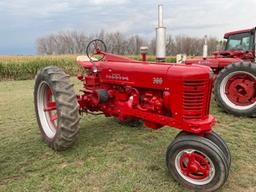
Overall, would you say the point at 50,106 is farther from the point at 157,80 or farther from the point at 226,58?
the point at 226,58

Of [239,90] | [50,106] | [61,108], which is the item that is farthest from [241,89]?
[61,108]

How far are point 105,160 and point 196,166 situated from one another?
1269 mm

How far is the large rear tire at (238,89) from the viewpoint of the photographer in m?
5.99

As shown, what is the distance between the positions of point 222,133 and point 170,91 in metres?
1.97

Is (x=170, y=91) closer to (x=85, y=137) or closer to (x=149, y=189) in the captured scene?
Answer: (x=149, y=189)

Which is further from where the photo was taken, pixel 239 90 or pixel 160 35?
pixel 239 90

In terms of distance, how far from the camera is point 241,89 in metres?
6.11

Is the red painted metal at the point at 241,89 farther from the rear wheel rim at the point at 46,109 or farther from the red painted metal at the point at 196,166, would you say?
the rear wheel rim at the point at 46,109

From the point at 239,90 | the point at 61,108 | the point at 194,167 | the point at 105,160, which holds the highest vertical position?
the point at 61,108

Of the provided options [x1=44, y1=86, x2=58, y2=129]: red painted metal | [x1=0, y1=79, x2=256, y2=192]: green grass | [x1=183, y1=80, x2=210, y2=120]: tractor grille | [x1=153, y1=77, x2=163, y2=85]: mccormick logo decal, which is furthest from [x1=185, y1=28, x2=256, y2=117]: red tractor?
[x1=44, y1=86, x2=58, y2=129]: red painted metal

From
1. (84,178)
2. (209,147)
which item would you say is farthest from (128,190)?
(209,147)

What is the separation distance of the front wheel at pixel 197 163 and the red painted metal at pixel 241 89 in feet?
10.8

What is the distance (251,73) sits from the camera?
19.5 feet

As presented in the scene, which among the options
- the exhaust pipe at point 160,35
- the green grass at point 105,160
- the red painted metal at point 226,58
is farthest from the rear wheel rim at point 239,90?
the exhaust pipe at point 160,35
